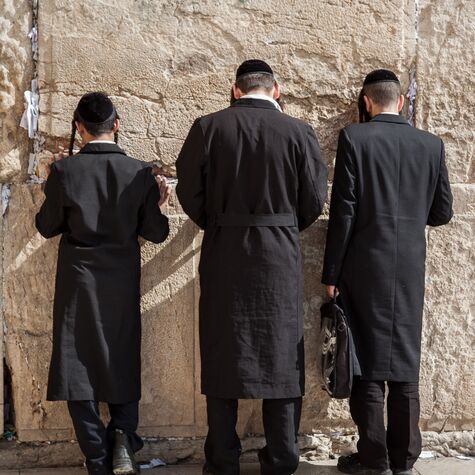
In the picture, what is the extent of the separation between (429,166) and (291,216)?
0.72m

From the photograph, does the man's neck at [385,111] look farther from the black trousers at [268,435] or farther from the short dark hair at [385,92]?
the black trousers at [268,435]

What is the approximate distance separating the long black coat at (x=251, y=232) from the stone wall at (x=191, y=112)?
47cm

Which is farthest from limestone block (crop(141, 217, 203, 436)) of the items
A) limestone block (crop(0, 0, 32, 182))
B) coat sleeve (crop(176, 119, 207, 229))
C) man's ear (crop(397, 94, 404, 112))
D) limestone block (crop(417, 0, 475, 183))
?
limestone block (crop(417, 0, 475, 183))

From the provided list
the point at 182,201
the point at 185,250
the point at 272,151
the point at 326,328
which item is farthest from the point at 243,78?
the point at 326,328

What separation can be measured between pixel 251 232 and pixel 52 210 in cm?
92

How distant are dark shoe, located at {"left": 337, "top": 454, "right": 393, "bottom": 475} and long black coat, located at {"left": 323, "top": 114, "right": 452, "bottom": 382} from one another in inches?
17.7

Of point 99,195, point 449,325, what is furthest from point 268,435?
point 99,195

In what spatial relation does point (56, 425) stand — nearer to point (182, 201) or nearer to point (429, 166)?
point (182, 201)

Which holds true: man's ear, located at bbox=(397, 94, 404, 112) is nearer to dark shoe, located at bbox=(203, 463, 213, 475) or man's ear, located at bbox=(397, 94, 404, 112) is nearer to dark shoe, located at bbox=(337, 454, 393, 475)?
dark shoe, located at bbox=(337, 454, 393, 475)

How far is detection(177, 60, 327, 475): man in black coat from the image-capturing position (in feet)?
12.5

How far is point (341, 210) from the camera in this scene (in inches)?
156

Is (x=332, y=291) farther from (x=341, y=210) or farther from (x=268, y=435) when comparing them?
(x=268, y=435)

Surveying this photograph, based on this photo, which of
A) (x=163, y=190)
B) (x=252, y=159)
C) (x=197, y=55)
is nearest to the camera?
(x=252, y=159)

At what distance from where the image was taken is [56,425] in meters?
4.31
